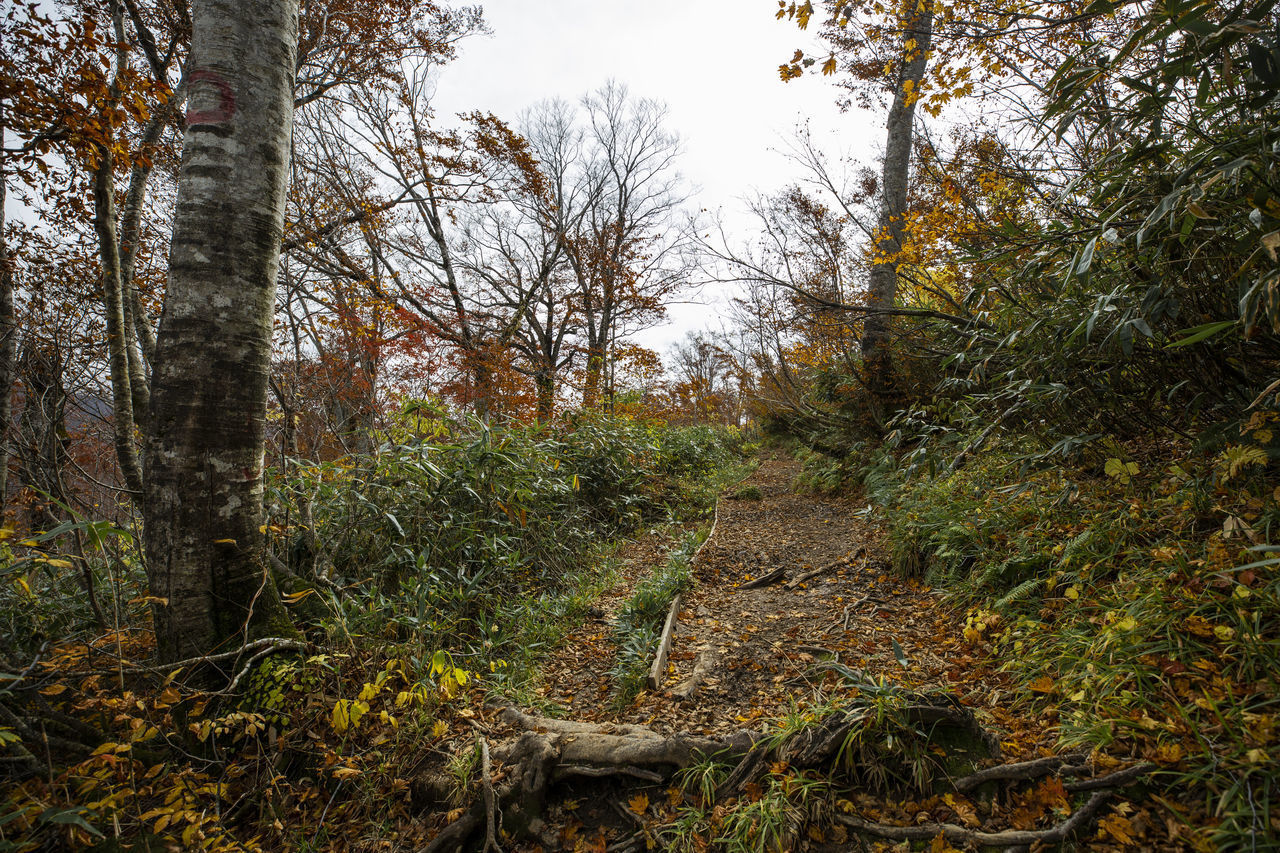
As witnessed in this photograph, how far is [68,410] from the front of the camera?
4.66m

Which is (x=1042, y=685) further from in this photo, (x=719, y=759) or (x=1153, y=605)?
(x=719, y=759)

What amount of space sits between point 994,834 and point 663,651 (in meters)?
2.00

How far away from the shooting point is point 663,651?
10.7 feet

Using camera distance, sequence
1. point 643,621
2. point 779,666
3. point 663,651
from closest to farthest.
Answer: point 779,666
point 663,651
point 643,621

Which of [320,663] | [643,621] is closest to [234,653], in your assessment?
[320,663]

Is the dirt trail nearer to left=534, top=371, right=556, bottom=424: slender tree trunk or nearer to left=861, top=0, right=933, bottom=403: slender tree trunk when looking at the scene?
left=861, top=0, right=933, bottom=403: slender tree trunk

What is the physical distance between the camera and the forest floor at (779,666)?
1.93 m

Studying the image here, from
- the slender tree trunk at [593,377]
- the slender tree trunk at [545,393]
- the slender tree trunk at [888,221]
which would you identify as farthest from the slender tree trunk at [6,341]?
the slender tree trunk at [593,377]

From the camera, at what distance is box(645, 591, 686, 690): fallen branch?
2977mm

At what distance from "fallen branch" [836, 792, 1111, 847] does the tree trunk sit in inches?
111

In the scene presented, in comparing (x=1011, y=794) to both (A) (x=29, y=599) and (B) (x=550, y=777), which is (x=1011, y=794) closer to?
(B) (x=550, y=777)

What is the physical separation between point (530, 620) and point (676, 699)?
1432mm

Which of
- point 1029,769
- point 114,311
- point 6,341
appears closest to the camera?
point 1029,769

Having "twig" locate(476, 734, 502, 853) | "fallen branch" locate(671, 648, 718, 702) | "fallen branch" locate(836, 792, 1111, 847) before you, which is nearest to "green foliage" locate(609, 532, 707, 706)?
"fallen branch" locate(671, 648, 718, 702)
